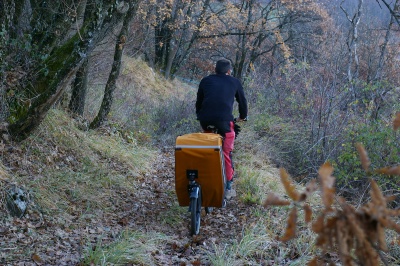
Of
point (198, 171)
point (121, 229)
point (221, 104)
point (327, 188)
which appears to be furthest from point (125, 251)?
point (327, 188)

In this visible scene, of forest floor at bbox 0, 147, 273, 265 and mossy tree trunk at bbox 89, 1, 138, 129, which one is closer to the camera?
forest floor at bbox 0, 147, 273, 265

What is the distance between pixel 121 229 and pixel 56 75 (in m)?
2.39

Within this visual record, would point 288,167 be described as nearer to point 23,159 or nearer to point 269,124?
point 269,124

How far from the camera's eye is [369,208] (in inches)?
53.6

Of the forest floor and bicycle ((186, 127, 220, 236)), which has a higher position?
bicycle ((186, 127, 220, 236))

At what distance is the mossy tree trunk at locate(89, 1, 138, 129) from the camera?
9359 mm

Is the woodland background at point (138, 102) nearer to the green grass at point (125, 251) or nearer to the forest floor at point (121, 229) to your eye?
the forest floor at point (121, 229)

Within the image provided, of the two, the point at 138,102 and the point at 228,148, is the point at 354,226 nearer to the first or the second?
the point at 228,148

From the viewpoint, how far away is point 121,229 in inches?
233

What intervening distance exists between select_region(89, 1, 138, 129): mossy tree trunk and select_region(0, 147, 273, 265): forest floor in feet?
8.26

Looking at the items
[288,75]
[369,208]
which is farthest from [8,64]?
[288,75]

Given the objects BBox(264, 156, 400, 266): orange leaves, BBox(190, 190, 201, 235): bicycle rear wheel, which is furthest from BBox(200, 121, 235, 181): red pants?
BBox(264, 156, 400, 266): orange leaves

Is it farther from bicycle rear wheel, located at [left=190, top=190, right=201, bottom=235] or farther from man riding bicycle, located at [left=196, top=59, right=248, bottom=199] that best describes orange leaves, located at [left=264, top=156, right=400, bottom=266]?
man riding bicycle, located at [left=196, top=59, right=248, bottom=199]

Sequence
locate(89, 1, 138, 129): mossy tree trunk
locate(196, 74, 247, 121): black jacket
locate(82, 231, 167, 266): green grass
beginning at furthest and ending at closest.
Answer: locate(89, 1, 138, 129): mossy tree trunk, locate(196, 74, 247, 121): black jacket, locate(82, 231, 167, 266): green grass
